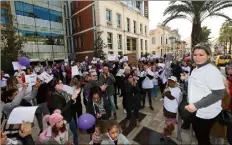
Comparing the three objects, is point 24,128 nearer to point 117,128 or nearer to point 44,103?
point 117,128

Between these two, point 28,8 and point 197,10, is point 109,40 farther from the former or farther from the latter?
point 197,10

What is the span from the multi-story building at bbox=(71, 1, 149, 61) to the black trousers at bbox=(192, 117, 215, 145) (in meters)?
20.3

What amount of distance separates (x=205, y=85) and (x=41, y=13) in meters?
23.5

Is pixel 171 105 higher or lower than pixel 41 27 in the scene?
lower

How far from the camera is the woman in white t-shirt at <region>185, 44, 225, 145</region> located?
1.88 metres

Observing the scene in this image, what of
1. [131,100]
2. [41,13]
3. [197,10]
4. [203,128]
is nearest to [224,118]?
[203,128]

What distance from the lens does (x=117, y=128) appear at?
8.95ft

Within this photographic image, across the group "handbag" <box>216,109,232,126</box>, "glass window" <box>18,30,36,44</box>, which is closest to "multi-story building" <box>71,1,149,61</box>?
"glass window" <box>18,30,36,44</box>

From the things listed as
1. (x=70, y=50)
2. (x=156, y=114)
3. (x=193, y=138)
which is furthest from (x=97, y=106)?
(x=70, y=50)

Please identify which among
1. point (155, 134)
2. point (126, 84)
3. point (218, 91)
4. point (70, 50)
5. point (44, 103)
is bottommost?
point (155, 134)

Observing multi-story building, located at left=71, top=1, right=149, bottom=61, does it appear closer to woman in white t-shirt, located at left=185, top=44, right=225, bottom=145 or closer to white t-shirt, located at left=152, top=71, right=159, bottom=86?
white t-shirt, located at left=152, top=71, right=159, bottom=86

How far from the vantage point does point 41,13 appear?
856 inches

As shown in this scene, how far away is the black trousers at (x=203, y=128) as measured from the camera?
205cm

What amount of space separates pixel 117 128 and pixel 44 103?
2.58 m
